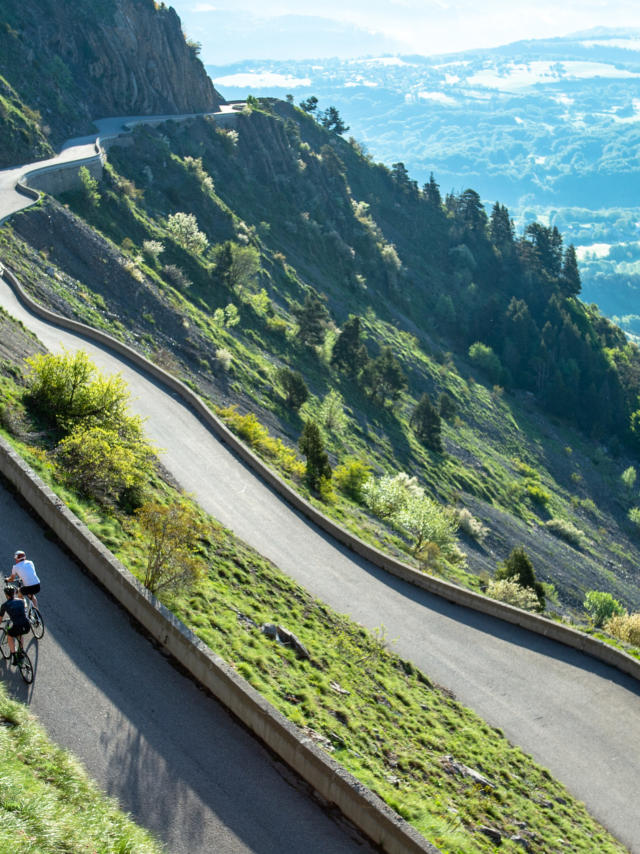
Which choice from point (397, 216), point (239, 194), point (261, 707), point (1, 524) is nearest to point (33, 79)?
point (239, 194)

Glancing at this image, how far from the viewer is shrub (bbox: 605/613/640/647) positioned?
28.9 meters

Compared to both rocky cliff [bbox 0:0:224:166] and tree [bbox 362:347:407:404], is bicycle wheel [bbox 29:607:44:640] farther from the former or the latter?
rocky cliff [bbox 0:0:224:166]

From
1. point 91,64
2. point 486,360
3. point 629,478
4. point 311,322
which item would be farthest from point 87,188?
point 629,478

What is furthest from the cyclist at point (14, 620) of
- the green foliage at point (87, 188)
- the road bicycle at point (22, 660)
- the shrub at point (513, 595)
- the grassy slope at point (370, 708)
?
the green foliage at point (87, 188)

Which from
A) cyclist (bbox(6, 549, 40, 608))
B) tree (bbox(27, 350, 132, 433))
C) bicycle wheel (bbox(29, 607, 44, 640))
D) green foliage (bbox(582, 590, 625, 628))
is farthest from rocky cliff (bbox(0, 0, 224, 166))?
bicycle wheel (bbox(29, 607, 44, 640))

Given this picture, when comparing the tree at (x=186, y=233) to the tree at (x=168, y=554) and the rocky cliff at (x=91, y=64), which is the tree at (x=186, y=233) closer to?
the rocky cliff at (x=91, y=64)

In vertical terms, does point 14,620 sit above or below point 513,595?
above

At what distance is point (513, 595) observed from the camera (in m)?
30.5

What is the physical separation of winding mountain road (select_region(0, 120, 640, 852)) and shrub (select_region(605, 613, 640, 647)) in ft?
16.2

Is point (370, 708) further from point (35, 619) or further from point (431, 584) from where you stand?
point (431, 584)

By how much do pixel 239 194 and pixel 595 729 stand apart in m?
85.9

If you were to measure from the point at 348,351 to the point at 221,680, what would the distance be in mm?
59298

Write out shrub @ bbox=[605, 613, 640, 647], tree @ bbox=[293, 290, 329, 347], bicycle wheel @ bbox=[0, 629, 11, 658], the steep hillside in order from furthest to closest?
tree @ bbox=[293, 290, 329, 347], the steep hillside, shrub @ bbox=[605, 613, 640, 647], bicycle wheel @ bbox=[0, 629, 11, 658]

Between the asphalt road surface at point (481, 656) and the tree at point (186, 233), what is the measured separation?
42231 mm
